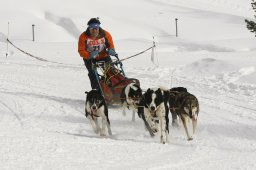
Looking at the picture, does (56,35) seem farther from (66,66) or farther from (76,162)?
(76,162)

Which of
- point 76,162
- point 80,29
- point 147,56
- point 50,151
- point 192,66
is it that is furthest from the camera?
point 80,29

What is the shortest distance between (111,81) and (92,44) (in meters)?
0.85

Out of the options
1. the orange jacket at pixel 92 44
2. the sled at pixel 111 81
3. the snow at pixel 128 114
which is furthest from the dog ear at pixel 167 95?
the orange jacket at pixel 92 44

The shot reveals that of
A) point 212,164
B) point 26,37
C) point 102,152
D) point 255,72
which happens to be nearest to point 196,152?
point 212,164

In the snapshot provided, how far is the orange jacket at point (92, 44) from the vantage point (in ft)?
32.3

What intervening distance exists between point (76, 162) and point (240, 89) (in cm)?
699

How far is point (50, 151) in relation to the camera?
21.7ft

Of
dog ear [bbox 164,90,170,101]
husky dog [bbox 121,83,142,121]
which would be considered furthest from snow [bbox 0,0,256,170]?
dog ear [bbox 164,90,170,101]

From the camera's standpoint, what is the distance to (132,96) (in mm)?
8914

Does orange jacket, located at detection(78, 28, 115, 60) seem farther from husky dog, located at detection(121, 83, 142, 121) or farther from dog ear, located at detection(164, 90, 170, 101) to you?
dog ear, located at detection(164, 90, 170, 101)

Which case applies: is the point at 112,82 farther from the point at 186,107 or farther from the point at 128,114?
the point at 186,107

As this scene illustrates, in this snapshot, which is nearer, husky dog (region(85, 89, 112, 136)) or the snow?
the snow

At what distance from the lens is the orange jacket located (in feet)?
32.3

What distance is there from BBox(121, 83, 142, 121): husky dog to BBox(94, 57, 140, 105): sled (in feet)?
1.35
